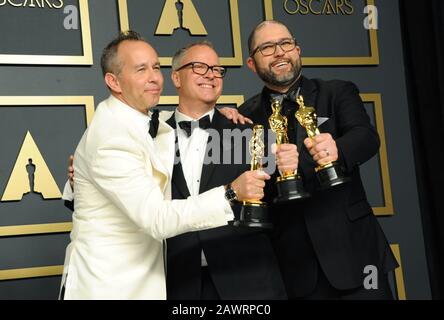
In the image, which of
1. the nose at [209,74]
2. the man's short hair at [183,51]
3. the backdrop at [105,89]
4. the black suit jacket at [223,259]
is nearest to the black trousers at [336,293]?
the black suit jacket at [223,259]

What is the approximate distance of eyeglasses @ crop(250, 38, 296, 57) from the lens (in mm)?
2402

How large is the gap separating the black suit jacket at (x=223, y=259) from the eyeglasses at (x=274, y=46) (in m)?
0.45

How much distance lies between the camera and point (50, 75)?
3.08 metres

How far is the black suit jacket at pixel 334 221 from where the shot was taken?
2.22 m

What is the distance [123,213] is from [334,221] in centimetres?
65

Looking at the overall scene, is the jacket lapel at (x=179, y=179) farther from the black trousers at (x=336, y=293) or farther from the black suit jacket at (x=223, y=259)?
the black trousers at (x=336, y=293)

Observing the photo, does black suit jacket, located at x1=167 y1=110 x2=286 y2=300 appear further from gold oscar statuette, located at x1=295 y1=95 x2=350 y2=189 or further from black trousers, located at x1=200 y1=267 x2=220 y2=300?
gold oscar statuette, located at x1=295 y1=95 x2=350 y2=189

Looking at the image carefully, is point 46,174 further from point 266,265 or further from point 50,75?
point 266,265

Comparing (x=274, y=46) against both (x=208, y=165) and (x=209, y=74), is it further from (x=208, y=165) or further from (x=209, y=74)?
(x=208, y=165)

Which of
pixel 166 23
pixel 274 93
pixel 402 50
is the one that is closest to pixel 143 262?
pixel 274 93

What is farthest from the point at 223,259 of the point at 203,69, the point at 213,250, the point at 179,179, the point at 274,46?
the point at 274,46

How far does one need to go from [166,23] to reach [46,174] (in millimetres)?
861

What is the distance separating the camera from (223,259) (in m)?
2.13
